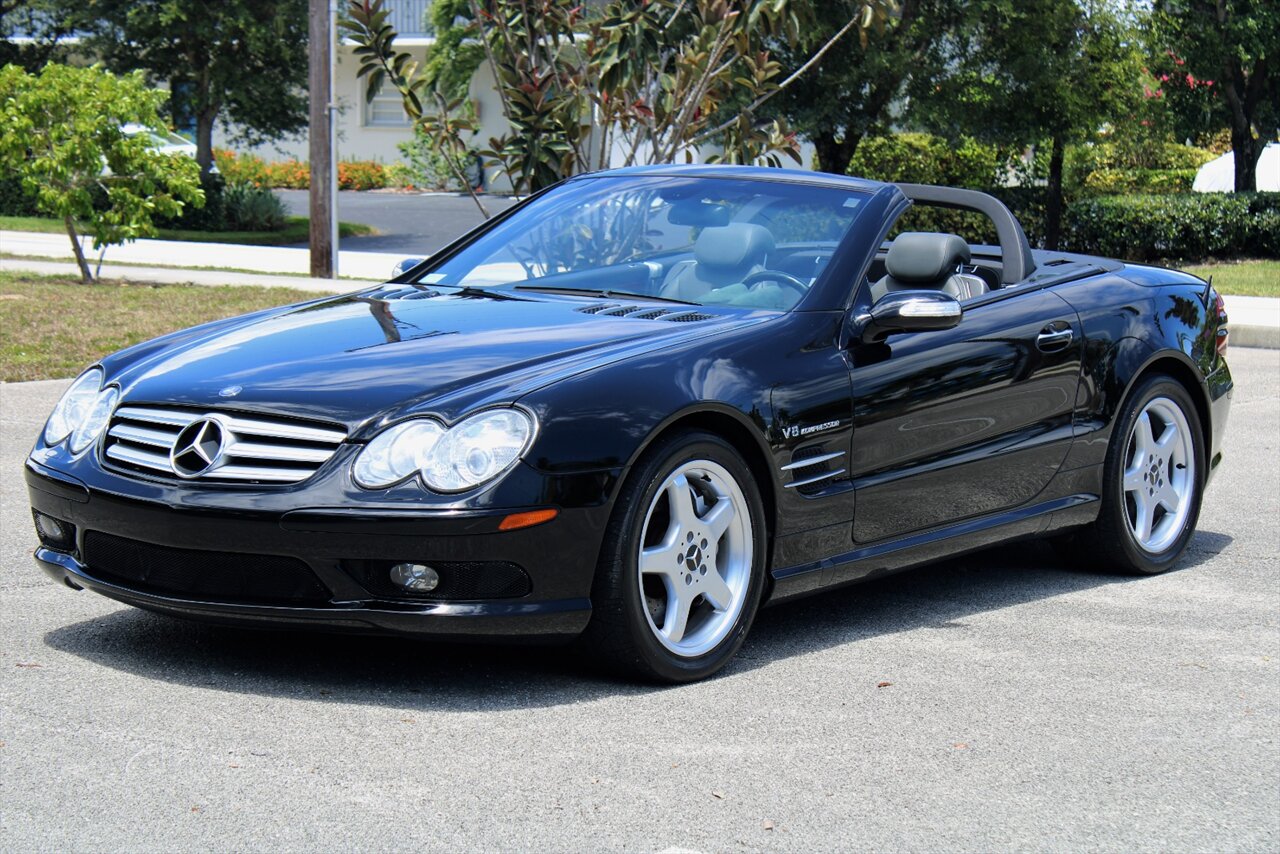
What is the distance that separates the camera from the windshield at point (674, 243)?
222 inches

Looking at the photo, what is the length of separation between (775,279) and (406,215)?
104 feet

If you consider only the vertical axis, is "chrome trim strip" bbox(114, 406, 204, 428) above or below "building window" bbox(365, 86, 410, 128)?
below

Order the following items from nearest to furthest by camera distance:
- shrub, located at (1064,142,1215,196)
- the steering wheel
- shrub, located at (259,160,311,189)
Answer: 1. the steering wheel
2. shrub, located at (1064,142,1215,196)
3. shrub, located at (259,160,311,189)

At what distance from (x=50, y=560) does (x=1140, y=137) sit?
88.1 ft

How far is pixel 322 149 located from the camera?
2020 centimetres

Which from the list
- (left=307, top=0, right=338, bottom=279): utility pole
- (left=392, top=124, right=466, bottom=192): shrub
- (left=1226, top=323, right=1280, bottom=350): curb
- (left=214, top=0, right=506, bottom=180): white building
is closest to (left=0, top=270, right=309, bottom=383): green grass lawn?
(left=307, top=0, right=338, bottom=279): utility pole

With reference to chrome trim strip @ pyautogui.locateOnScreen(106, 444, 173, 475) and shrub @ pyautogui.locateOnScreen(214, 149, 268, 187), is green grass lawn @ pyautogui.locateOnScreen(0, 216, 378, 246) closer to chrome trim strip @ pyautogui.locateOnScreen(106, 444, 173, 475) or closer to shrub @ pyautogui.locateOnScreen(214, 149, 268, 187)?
shrub @ pyautogui.locateOnScreen(214, 149, 268, 187)

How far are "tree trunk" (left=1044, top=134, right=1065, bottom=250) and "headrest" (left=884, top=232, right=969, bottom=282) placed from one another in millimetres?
20667

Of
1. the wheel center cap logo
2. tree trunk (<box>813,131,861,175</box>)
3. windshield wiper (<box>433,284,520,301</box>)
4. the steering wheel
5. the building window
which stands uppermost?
the building window

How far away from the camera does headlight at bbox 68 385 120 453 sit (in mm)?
4883

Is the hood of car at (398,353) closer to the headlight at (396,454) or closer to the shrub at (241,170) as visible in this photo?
the headlight at (396,454)

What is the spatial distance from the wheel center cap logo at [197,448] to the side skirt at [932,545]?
165cm

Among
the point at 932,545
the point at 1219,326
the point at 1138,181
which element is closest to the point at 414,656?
the point at 932,545

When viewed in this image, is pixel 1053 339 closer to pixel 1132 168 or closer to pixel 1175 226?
pixel 1175 226
